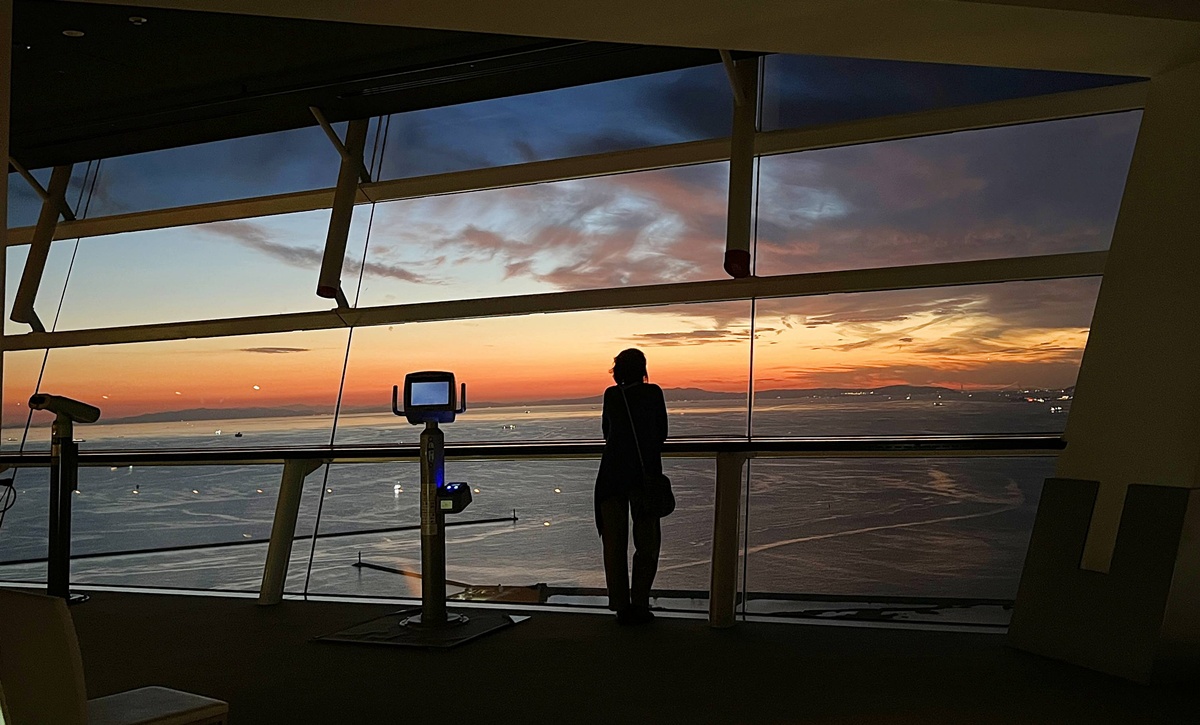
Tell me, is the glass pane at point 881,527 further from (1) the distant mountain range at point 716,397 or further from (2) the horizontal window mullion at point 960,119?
(2) the horizontal window mullion at point 960,119

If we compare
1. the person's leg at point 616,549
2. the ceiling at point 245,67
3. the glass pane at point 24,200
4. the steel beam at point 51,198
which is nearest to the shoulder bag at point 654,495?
the person's leg at point 616,549

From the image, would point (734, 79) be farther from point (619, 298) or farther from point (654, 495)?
point (654, 495)

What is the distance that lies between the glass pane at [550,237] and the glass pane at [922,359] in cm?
94

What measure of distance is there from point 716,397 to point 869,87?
2.44m

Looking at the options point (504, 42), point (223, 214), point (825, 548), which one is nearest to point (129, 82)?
A: point (223, 214)

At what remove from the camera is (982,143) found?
6.72 meters

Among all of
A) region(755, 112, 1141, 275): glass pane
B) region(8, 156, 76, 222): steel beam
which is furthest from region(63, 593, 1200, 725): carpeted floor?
region(8, 156, 76, 222): steel beam

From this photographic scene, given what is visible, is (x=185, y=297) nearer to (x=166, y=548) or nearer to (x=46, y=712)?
(x=166, y=548)

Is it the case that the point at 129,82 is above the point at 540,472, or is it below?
above

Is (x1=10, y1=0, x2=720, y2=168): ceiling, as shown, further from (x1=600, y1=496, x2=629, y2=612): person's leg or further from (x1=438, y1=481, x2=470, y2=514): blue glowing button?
(x1=600, y1=496, x2=629, y2=612): person's leg

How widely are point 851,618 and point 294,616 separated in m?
3.11

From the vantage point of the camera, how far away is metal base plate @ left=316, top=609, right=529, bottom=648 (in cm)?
499

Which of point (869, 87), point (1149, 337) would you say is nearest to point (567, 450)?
point (1149, 337)

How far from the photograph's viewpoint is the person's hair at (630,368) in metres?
5.51
